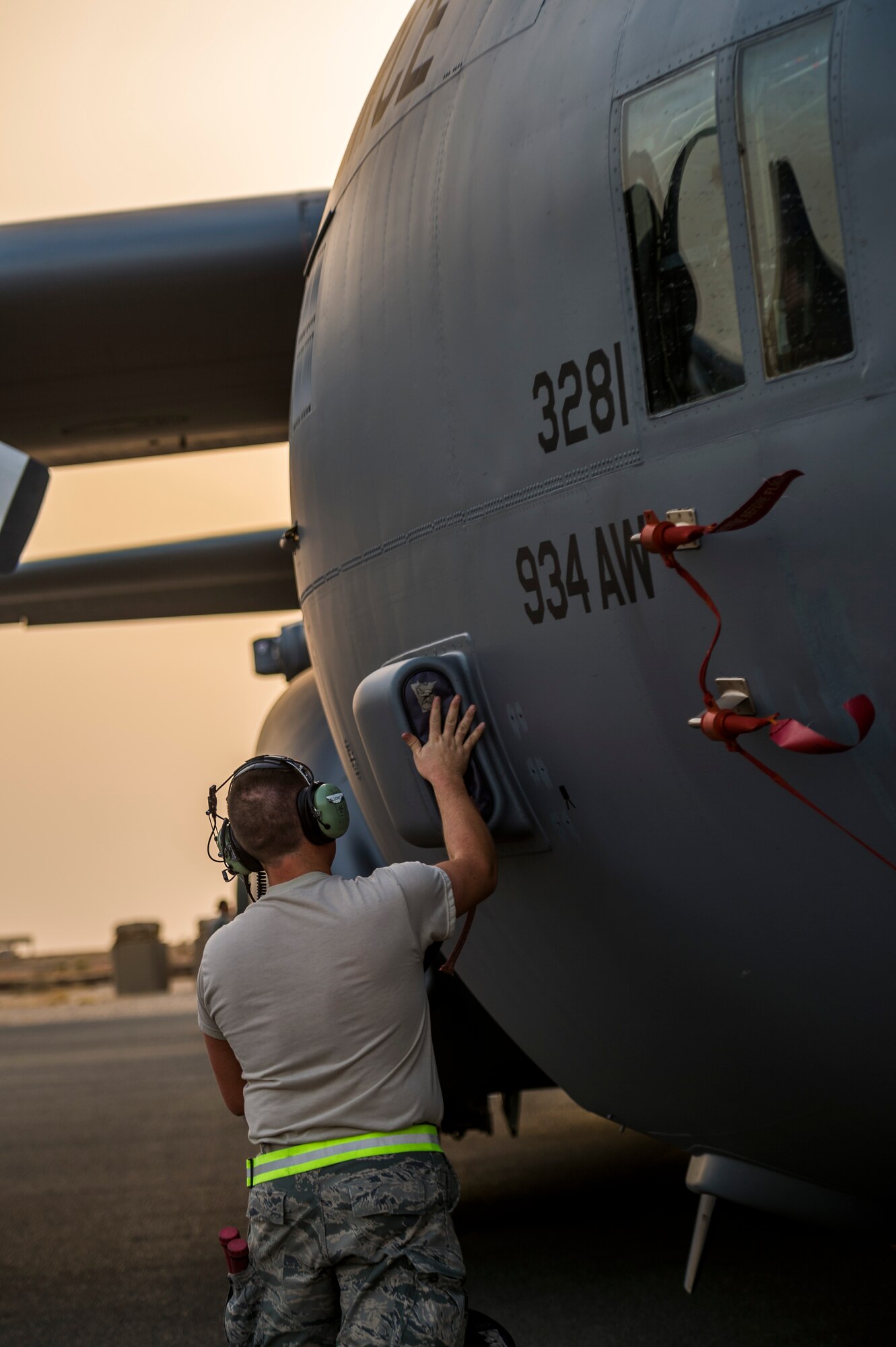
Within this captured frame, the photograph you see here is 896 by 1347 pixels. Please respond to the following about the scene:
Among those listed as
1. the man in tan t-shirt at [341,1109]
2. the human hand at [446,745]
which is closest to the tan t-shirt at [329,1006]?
the man in tan t-shirt at [341,1109]

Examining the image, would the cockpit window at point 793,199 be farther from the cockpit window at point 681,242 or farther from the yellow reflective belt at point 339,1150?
the yellow reflective belt at point 339,1150

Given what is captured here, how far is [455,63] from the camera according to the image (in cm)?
383

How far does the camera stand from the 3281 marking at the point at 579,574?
3100 millimetres

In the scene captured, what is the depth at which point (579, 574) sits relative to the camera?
327 cm

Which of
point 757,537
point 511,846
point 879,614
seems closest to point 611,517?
point 757,537

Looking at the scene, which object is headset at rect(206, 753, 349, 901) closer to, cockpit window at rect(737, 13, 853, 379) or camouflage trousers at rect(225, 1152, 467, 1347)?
camouflage trousers at rect(225, 1152, 467, 1347)

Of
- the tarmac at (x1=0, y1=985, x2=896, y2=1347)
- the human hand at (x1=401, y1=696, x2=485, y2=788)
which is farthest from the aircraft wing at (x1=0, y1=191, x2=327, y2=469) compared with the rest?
the tarmac at (x1=0, y1=985, x2=896, y2=1347)

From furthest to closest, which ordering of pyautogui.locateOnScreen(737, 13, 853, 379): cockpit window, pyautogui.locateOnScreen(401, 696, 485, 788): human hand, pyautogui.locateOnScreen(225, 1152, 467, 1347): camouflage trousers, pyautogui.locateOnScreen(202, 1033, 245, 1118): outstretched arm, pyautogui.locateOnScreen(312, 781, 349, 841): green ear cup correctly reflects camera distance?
pyautogui.locateOnScreen(401, 696, 485, 788): human hand
pyautogui.locateOnScreen(202, 1033, 245, 1118): outstretched arm
pyautogui.locateOnScreen(312, 781, 349, 841): green ear cup
pyautogui.locateOnScreen(225, 1152, 467, 1347): camouflage trousers
pyautogui.locateOnScreen(737, 13, 853, 379): cockpit window

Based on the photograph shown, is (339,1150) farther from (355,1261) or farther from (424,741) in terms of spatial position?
(424,741)

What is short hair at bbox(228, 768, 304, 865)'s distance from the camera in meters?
3.07

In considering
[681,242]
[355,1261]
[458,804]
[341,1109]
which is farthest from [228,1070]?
[681,242]

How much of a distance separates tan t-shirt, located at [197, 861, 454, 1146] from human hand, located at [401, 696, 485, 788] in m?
0.59

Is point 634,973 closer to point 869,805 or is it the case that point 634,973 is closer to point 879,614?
point 869,805

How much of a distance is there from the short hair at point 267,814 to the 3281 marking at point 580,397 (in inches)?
38.3
